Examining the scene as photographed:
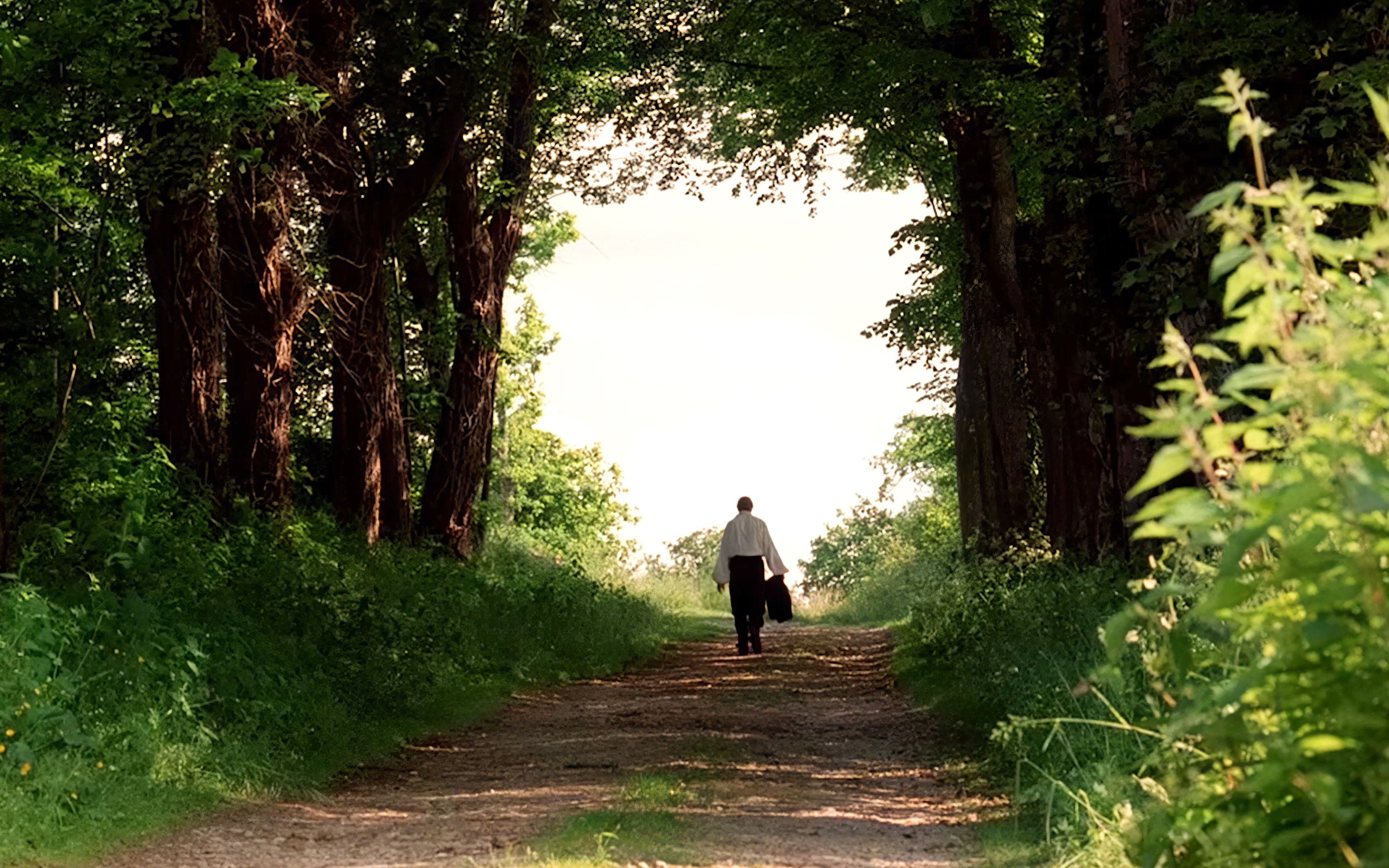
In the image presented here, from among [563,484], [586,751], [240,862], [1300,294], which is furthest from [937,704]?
[563,484]

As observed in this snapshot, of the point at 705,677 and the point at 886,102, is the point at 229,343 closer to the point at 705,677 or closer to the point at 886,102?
the point at 705,677

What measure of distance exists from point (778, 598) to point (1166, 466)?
18478 millimetres

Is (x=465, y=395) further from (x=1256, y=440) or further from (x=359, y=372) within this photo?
(x=1256, y=440)

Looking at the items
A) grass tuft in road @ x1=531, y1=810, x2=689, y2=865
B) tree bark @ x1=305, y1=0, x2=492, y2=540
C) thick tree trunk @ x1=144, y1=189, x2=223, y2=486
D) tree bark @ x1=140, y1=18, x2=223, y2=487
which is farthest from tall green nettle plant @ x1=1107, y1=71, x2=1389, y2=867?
tree bark @ x1=305, y1=0, x2=492, y2=540

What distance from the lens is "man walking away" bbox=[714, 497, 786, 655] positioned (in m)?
21.5

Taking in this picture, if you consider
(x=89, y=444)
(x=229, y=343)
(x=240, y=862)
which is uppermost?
(x=229, y=343)

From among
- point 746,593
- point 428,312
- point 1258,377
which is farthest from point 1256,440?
point 428,312

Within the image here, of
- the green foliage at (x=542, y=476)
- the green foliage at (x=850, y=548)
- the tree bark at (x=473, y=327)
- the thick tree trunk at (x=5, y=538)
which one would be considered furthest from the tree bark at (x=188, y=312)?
the green foliage at (x=850, y=548)

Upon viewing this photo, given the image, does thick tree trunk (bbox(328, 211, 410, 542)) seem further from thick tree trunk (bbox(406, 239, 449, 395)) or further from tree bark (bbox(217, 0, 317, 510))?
thick tree trunk (bbox(406, 239, 449, 395))

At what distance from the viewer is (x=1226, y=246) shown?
3.71 meters

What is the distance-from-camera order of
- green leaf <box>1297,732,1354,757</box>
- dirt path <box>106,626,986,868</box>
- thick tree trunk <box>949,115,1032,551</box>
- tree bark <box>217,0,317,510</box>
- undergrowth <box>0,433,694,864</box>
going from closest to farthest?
green leaf <box>1297,732,1354,757</box> → dirt path <box>106,626,986,868</box> → undergrowth <box>0,433,694,864</box> → tree bark <box>217,0,317,510</box> → thick tree trunk <box>949,115,1032,551</box>

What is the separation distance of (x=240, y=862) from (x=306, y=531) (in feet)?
30.5

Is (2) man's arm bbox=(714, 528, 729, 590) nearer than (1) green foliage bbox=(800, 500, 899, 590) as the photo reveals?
Yes

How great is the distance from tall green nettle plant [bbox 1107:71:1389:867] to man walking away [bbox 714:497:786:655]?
17.4m
